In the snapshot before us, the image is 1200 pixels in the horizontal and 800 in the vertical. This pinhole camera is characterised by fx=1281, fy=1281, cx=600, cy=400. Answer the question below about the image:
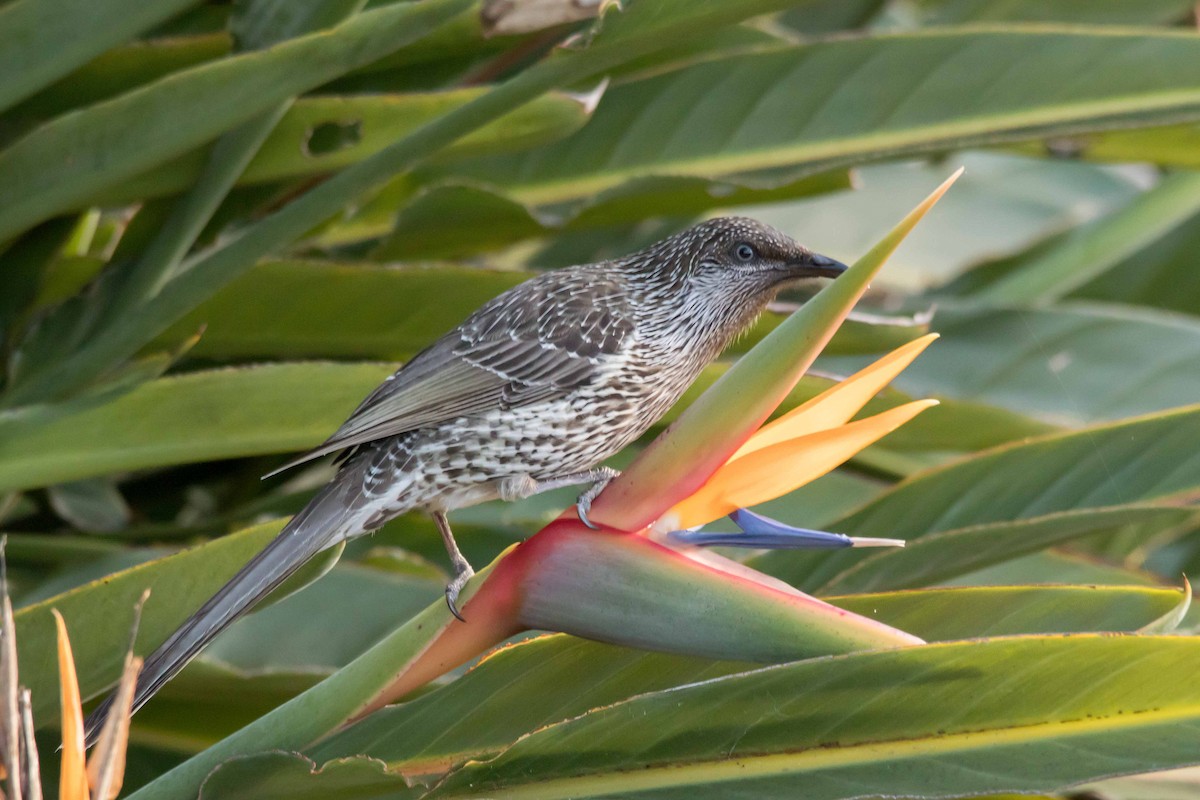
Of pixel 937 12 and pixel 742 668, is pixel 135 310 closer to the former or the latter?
pixel 742 668

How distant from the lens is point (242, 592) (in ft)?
5.39

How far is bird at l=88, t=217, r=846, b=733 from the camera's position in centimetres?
204

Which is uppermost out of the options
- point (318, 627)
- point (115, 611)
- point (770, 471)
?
point (770, 471)

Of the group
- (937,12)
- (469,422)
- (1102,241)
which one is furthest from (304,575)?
(937,12)

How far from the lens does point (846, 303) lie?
3.75 ft

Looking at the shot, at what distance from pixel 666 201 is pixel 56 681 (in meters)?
1.66

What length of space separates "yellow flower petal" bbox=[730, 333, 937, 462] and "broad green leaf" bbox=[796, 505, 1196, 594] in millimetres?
622

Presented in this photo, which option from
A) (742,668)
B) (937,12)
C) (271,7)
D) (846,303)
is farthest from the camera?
(937,12)

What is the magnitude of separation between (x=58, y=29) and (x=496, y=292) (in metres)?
0.87

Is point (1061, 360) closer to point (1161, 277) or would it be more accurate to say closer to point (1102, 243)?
point (1102, 243)

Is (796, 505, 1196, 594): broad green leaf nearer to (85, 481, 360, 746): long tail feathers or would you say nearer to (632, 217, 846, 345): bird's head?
(632, 217, 846, 345): bird's head

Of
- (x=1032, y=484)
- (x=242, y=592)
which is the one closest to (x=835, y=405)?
(x=242, y=592)

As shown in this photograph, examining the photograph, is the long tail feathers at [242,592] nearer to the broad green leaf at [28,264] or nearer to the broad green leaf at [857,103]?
the broad green leaf at [28,264]

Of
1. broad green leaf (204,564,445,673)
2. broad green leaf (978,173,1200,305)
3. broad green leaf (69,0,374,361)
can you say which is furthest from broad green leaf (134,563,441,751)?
broad green leaf (978,173,1200,305)
